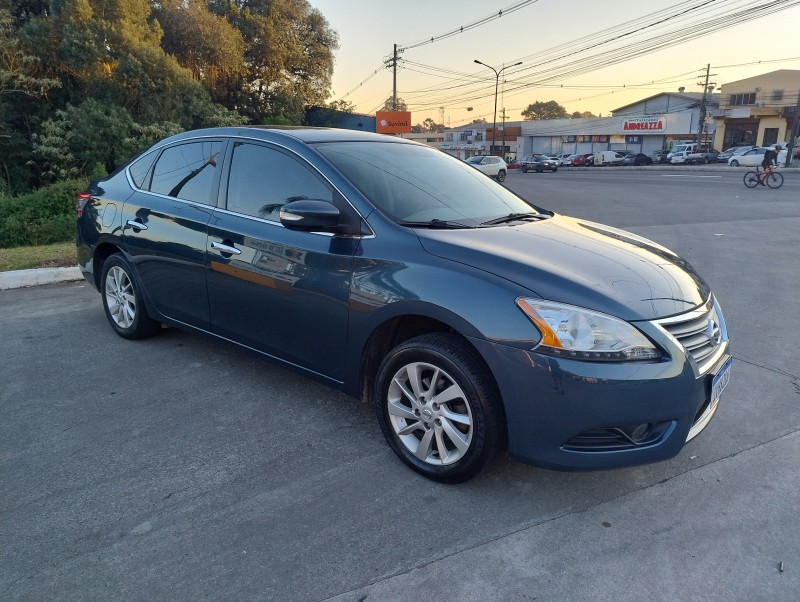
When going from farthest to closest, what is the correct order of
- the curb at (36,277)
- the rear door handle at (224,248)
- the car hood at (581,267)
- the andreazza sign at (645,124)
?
the andreazza sign at (645,124)
the curb at (36,277)
the rear door handle at (224,248)
the car hood at (581,267)

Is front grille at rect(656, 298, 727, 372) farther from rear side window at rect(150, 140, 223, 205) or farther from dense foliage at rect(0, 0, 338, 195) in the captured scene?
dense foliage at rect(0, 0, 338, 195)

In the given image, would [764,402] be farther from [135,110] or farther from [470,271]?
[135,110]

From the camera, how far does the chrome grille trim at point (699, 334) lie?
2.67m

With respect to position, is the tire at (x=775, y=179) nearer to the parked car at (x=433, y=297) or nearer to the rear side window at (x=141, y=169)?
the parked car at (x=433, y=297)

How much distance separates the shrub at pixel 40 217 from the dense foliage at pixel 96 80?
436 cm

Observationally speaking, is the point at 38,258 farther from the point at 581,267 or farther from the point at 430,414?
the point at 581,267

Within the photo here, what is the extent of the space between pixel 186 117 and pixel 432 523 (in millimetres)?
22605

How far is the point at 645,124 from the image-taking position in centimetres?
6694

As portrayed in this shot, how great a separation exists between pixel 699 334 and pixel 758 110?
67.9 metres

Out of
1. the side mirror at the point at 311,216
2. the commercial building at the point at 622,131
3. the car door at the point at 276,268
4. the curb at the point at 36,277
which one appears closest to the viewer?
the side mirror at the point at 311,216

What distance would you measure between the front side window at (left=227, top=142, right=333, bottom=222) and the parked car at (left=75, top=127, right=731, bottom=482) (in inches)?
0.5

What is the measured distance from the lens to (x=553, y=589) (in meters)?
2.27

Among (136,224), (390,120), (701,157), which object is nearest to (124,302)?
(136,224)

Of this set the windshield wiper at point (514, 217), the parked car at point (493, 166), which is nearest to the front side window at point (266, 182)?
the windshield wiper at point (514, 217)
